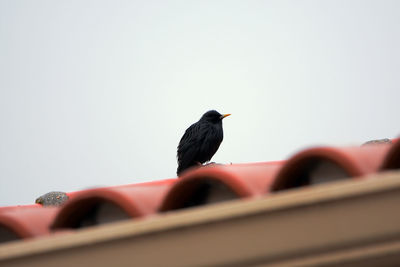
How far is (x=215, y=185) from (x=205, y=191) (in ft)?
0.15

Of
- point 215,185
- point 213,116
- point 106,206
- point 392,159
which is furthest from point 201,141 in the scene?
point 392,159

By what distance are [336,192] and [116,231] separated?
2.14 feet

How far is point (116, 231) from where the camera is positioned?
1.72 metres

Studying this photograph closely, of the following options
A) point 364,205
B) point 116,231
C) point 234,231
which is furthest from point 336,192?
point 116,231

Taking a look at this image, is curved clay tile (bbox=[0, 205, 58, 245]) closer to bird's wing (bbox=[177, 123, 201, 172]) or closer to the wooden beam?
the wooden beam

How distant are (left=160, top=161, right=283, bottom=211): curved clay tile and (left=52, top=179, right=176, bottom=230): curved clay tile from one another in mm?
101

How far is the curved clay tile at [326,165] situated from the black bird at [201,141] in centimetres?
557

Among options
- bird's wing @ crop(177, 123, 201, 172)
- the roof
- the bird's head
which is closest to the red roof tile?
the roof

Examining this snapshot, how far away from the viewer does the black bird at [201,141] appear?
751 centimetres

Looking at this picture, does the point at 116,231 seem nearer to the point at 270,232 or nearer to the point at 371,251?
the point at 270,232

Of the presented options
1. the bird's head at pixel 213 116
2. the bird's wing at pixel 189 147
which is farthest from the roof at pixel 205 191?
the bird's head at pixel 213 116

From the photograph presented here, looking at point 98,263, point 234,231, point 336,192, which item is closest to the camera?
point 336,192

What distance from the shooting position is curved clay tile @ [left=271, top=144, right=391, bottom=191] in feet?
5.76

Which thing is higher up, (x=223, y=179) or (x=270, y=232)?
(x=223, y=179)
